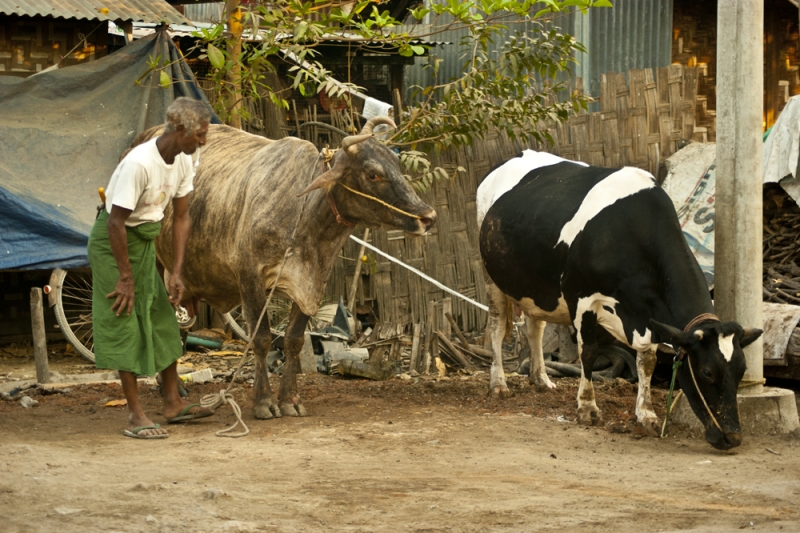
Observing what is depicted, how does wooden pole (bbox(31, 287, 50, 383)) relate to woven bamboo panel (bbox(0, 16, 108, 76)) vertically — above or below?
below

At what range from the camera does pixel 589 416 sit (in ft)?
21.7

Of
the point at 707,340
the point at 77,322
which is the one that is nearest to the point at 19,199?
the point at 77,322

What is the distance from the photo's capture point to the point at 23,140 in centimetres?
844

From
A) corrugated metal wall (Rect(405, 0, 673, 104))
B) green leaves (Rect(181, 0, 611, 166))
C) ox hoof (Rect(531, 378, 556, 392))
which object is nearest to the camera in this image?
ox hoof (Rect(531, 378, 556, 392))

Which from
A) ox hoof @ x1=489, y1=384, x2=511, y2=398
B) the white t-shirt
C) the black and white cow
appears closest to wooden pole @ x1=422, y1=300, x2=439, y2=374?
the black and white cow

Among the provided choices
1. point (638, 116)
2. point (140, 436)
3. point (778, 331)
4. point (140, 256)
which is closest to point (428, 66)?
point (638, 116)

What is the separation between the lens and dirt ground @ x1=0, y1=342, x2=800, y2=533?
13.6ft

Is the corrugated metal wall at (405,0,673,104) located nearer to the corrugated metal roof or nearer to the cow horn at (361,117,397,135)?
the corrugated metal roof

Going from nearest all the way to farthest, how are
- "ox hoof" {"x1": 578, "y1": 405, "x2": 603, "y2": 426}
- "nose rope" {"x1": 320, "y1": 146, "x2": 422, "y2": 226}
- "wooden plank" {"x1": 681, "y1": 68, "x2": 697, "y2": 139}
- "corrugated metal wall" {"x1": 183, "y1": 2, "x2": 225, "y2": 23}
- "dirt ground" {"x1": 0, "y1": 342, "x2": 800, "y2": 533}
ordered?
"dirt ground" {"x1": 0, "y1": 342, "x2": 800, "y2": 533} < "nose rope" {"x1": 320, "y1": 146, "x2": 422, "y2": 226} < "ox hoof" {"x1": 578, "y1": 405, "x2": 603, "y2": 426} < "wooden plank" {"x1": 681, "y1": 68, "x2": 697, "y2": 139} < "corrugated metal wall" {"x1": 183, "y1": 2, "x2": 225, "y2": 23}

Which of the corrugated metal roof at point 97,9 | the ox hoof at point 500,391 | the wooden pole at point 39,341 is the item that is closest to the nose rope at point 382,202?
the ox hoof at point 500,391

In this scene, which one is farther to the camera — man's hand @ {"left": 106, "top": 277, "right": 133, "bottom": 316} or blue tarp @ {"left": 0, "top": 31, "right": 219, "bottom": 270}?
blue tarp @ {"left": 0, "top": 31, "right": 219, "bottom": 270}

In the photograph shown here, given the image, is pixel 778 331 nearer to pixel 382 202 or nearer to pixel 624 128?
pixel 624 128

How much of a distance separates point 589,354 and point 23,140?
16.9 ft

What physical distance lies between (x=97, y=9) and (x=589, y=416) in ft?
19.7
